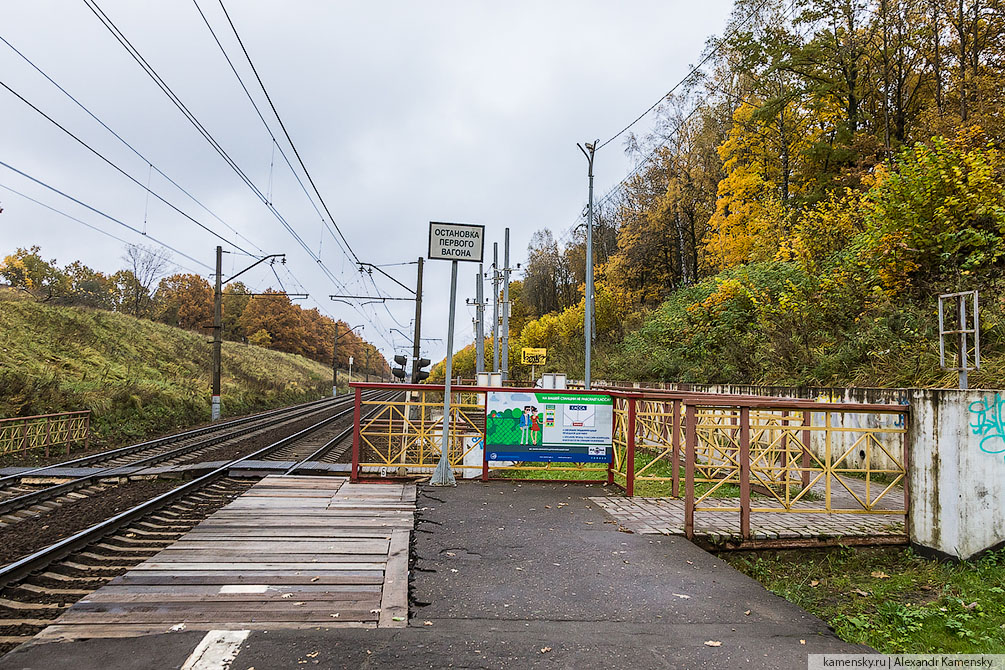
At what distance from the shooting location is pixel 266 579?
5.02 meters

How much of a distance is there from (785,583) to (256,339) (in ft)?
→ 245

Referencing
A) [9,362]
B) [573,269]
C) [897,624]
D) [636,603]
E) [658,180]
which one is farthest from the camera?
[573,269]

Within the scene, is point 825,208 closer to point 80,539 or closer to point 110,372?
point 80,539

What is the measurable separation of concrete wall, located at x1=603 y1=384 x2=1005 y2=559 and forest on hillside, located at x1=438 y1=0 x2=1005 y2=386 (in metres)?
2.57

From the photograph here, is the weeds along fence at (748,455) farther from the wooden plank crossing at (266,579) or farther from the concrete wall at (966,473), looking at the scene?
the wooden plank crossing at (266,579)

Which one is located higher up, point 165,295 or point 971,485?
point 165,295

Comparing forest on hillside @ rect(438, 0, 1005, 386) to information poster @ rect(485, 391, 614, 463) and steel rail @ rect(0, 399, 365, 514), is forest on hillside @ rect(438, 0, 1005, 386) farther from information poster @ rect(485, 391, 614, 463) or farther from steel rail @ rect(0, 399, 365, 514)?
steel rail @ rect(0, 399, 365, 514)

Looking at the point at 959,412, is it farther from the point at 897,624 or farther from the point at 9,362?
the point at 9,362

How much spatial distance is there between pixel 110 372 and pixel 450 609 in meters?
26.2

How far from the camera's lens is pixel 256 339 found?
2896 inches

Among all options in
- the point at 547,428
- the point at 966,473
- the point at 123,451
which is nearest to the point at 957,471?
the point at 966,473

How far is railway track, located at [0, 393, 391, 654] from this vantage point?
4.95 meters

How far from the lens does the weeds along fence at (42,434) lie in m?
15.0

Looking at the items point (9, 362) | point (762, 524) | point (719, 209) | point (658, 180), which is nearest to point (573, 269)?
point (658, 180)
